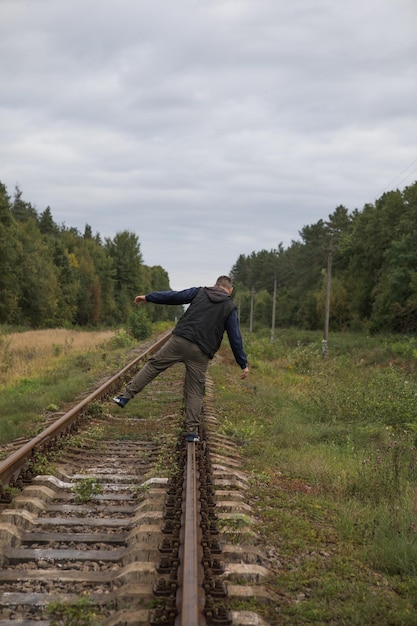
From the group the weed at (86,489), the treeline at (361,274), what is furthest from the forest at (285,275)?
the weed at (86,489)

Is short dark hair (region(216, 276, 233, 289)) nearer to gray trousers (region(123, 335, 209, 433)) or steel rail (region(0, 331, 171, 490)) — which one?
gray trousers (region(123, 335, 209, 433))

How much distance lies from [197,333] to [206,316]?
0.22 meters

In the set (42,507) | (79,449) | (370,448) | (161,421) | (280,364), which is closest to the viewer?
(42,507)

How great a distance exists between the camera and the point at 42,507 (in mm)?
4676

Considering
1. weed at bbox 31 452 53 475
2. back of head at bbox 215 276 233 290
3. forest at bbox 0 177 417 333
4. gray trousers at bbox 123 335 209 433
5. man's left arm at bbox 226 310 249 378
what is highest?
forest at bbox 0 177 417 333

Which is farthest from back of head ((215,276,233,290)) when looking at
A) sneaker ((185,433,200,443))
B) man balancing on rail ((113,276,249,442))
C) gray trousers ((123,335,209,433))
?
sneaker ((185,433,200,443))

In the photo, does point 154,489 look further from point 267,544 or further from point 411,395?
point 411,395

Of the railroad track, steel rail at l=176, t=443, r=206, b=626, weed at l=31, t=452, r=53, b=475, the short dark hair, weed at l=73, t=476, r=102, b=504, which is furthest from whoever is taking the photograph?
the short dark hair

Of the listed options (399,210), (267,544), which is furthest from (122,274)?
(267,544)

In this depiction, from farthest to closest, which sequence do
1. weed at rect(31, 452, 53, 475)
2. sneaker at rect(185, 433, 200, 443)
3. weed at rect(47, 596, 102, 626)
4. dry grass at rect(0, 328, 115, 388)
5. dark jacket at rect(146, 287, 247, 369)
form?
dry grass at rect(0, 328, 115, 388) → dark jacket at rect(146, 287, 247, 369) → sneaker at rect(185, 433, 200, 443) → weed at rect(31, 452, 53, 475) → weed at rect(47, 596, 102, 626)

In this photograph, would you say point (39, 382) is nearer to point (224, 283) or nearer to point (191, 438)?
point (191, 438)

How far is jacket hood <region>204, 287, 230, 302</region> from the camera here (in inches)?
258

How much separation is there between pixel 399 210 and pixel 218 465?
197ft

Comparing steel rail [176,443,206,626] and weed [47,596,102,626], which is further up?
steel rail [176,443,206,626]
